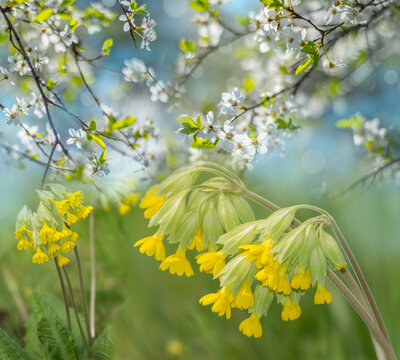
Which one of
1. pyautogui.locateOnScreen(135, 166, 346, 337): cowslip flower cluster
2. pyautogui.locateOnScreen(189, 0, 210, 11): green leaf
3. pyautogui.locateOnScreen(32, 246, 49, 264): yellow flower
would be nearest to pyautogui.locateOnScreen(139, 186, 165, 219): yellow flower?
pyautogui.locateOnScreen(135, 166, 346, 337): cowslip flower cluster

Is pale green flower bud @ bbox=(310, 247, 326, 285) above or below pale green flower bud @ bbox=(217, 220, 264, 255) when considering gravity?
below

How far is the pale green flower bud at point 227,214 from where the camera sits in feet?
1.51

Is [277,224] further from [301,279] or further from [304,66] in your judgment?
[304,66]

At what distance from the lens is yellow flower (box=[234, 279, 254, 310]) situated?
423mm

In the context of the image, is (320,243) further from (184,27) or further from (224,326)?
(184,27)

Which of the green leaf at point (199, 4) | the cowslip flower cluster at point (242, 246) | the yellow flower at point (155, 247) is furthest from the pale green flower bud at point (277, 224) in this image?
the green leaf at point (199, 4)

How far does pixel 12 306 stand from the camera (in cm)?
75

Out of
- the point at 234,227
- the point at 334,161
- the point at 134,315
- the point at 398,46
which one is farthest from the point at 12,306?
the point at 398,46

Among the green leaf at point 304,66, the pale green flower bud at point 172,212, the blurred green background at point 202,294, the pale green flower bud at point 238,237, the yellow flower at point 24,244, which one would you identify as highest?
the green leaf at point 304,66

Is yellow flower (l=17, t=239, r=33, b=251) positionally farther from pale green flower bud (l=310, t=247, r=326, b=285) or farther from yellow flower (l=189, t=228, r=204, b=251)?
pale green flower bud (l=310, t=247, r=326, b=285)

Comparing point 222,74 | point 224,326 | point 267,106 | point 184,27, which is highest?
point 184,27

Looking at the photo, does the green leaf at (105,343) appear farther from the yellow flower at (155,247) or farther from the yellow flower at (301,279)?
the yellow flower at (301,279)

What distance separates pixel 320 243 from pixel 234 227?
85mm

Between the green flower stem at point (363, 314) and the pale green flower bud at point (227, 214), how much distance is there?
0.33ft
